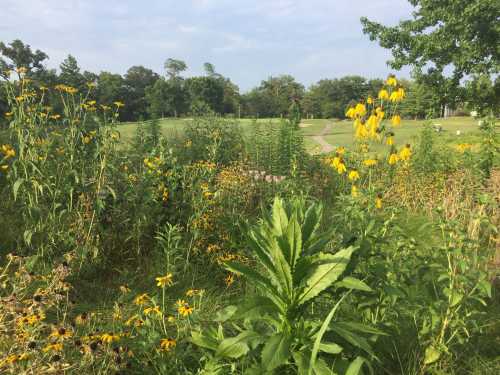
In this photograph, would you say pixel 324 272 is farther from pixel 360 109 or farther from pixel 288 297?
pixel 360 109

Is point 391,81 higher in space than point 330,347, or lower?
higher

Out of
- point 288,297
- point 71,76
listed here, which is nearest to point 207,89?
point 71,76

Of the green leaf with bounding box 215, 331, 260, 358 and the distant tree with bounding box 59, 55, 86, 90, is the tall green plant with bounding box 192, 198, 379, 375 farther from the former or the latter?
the distant tree with bounding box 59, 55, 86, 90

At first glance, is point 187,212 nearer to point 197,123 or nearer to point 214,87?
point 197,123

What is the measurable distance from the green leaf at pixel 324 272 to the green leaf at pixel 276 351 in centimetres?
19

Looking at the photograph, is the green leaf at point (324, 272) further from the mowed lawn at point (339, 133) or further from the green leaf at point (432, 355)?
the mowed lawn at point (339, 133)

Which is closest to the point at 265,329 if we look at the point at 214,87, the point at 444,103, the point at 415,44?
the point at 415,44

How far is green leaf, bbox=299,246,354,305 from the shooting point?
5.91ft

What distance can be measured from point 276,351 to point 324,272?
15.5 inches

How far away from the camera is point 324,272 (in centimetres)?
184

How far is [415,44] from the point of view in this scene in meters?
15.0

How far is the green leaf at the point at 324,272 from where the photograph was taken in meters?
1.80

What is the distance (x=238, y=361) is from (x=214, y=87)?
6149cm

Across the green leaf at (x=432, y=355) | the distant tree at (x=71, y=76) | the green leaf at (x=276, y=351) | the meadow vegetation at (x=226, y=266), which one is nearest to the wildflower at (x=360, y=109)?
the meadow vegetation at (x=226, y=266)
